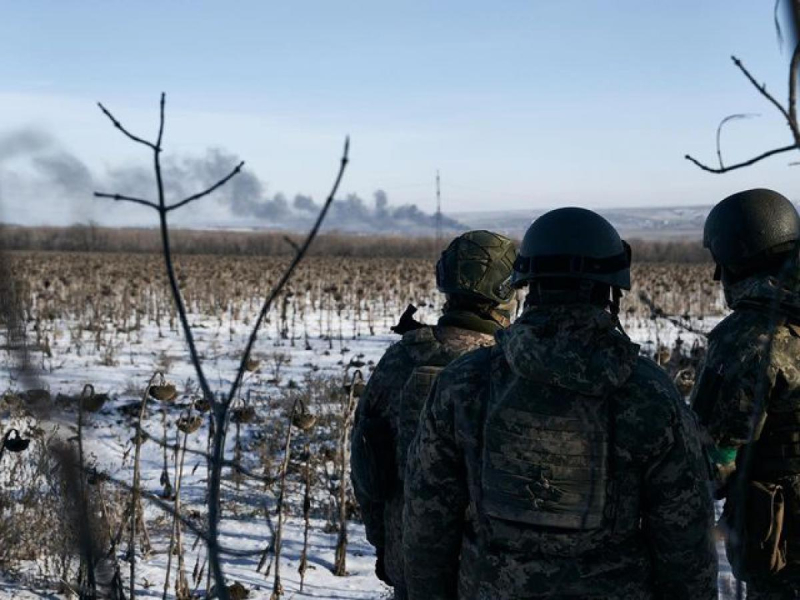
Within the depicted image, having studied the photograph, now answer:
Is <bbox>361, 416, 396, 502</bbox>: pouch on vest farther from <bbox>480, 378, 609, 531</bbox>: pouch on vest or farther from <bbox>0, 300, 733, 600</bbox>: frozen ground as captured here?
<bbox>480, 378, 609, 531</bbox>: pouch on vest

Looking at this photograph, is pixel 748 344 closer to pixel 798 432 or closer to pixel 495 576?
pixel 798 432

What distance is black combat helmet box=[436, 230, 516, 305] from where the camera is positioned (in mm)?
3139

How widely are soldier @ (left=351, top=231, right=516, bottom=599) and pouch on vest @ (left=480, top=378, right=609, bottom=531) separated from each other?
777mm

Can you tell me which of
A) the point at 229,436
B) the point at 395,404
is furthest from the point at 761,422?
the point at 229,436

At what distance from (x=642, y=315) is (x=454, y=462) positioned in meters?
19.3

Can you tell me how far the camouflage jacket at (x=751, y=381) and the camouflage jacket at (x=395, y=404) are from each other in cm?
78

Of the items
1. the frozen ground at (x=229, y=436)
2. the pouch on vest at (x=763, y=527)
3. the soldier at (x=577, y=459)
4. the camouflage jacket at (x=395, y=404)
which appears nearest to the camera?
the soldier at (x=577, y=459)

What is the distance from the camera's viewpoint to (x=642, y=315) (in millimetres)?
20797

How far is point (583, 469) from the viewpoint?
6.89 ft

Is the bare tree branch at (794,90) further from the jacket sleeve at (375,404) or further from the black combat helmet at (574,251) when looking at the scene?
the jacket sleeve at (375,404)

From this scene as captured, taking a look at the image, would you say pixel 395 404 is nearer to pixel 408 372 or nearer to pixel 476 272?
pixel 408 372

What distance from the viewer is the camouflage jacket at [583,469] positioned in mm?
2090

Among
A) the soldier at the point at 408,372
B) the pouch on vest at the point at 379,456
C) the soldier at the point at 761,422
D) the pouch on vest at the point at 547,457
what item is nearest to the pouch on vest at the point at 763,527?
the soldier at the point at 761,422

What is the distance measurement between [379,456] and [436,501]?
2.43ft
